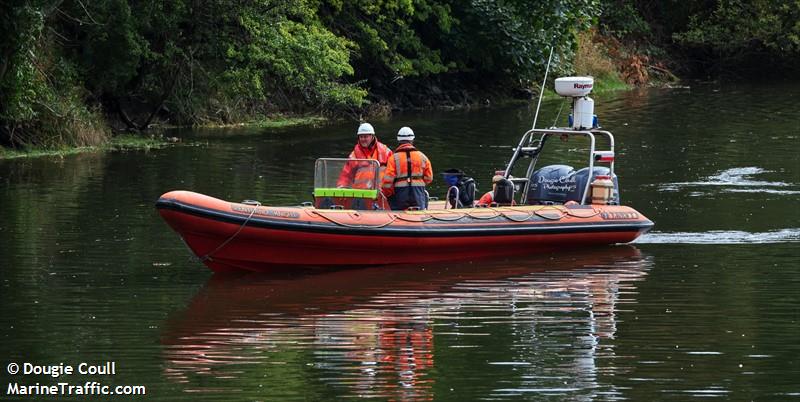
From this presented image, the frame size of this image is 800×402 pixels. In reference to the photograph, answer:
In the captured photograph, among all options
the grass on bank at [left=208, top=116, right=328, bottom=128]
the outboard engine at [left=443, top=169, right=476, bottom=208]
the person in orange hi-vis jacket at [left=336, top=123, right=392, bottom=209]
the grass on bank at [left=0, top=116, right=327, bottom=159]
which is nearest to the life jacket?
the person in orange hi-vis jacket at [left=336, top=123, right=392, bottom=209]

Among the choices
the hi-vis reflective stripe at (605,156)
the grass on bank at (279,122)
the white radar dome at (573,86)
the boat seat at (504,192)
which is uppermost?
the white radar dome at (573,86)

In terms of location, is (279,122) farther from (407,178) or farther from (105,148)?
(407,178)

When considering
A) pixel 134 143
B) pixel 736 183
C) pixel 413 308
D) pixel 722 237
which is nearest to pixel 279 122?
pixel 134 143

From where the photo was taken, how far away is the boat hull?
13766mm

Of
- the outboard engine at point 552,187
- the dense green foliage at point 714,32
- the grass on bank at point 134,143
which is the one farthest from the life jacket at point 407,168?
the dense green foliage at point 714,32

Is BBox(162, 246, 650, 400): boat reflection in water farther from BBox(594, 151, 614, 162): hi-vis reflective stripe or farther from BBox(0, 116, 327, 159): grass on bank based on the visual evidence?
BBox(0, 116, 327, 159): grass on bank

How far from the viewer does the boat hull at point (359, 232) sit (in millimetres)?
13766

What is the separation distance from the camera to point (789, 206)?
18781 mm

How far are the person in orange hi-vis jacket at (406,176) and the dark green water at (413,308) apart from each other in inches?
28.7

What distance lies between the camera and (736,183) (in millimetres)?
21234

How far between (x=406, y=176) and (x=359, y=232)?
904 mm

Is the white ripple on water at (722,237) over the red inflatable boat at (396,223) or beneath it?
beneath

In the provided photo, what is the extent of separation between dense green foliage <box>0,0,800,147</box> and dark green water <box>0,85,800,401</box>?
2571 millimetres

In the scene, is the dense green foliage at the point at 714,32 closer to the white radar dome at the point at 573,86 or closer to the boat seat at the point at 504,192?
the white radar dome at the point at 573,86
